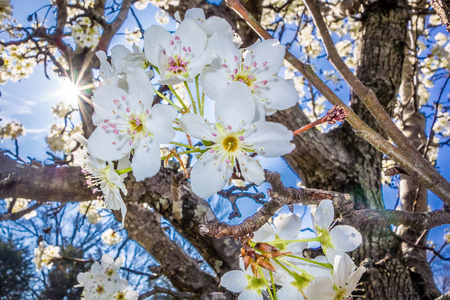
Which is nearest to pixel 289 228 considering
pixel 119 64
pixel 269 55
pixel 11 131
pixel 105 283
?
pixel 269 55

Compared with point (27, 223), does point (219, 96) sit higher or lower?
lower

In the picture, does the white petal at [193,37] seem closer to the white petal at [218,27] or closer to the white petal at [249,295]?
the white petal at [218,27]

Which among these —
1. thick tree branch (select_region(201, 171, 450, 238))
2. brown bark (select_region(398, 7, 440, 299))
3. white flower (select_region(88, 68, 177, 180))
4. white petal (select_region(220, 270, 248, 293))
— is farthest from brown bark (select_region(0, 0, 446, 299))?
white flower (select_region(88, 68, 177, 180))

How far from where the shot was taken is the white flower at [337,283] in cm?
49

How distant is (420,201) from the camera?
2.37 metres

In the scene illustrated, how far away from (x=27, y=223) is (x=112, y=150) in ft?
34.5

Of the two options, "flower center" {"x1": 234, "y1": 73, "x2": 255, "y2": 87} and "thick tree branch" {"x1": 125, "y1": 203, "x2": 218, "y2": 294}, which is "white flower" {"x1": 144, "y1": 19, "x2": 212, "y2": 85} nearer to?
"flower center" {"x1": 234, "y1": 73, "x2": 255, "y2": 87}

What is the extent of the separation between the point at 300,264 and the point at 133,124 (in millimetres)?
409

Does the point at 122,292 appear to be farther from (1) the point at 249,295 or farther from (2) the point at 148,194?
(1) the point at 249,295

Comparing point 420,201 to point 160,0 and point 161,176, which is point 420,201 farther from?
point 160,0

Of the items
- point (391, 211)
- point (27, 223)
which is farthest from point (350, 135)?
point (27, 223)

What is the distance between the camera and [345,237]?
567 millimetres

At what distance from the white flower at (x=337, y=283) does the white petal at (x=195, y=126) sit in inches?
11.9

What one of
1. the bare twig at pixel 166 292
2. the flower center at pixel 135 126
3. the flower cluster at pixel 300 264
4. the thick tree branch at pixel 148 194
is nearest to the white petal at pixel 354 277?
the flower cluster at pixel 300 264
